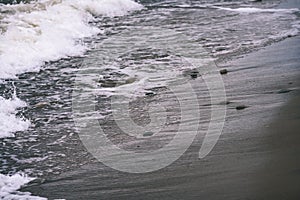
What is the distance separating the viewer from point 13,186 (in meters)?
4.21

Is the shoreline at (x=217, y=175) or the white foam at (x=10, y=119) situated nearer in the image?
the shoreline at (x=217, y=175)

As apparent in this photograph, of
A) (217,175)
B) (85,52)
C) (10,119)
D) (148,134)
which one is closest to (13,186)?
(148,134)

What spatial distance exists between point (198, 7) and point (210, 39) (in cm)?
524

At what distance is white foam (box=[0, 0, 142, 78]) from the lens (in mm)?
9070

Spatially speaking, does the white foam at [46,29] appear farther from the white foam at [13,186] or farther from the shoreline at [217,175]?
the shoreline at [217,175]

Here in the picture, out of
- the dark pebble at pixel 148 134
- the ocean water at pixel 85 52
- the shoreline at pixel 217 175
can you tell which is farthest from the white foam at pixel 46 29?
the shoreline at pixel 217 175

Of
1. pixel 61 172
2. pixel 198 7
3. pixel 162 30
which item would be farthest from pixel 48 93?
pixel 198 7

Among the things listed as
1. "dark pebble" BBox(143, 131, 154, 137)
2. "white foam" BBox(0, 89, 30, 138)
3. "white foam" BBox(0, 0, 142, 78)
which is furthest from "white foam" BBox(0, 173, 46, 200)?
"white foam" BBox(0, 0, 142, 78)

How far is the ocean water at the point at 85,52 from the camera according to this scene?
5.07 m

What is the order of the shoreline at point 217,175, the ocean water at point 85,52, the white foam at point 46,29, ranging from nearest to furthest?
the shoreline at point 217,175
the ocean water at point 85,52
the white foam at point 46,29

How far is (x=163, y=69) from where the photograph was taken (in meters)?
7.80

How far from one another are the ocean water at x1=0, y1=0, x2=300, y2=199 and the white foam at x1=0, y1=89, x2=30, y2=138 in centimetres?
1

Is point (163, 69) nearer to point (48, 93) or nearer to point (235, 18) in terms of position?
point (48, 93)

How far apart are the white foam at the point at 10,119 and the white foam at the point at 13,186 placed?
1.11 metres
